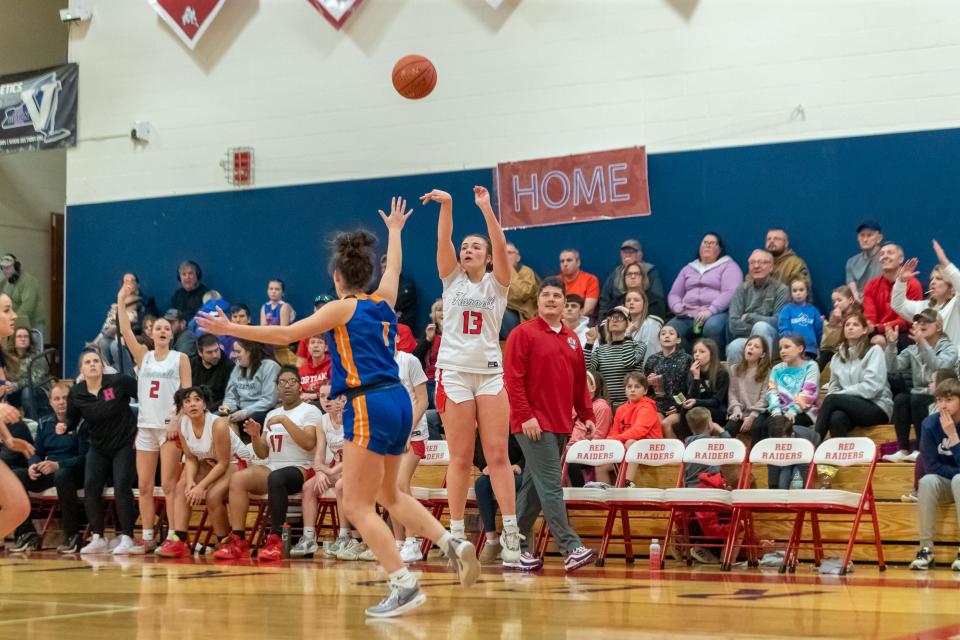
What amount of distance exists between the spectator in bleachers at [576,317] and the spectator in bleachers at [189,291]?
5.42m

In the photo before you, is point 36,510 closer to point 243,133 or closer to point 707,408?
point 243,133

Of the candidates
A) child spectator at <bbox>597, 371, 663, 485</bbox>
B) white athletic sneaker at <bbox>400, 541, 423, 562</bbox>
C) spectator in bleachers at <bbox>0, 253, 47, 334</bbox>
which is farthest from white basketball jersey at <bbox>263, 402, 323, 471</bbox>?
spectator in bleachers at <bbox>0, 253, 47, 334</bbox>

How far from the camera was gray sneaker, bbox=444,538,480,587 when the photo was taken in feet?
19.7

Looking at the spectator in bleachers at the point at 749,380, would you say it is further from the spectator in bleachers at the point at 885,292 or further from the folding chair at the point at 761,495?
the spectator in bleachers at the point at 885,292

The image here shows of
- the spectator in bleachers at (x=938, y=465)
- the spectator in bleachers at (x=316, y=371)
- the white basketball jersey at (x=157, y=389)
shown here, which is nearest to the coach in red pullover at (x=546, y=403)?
the spectator in bleachers at (x=938, y=465)

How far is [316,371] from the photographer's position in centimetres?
1205

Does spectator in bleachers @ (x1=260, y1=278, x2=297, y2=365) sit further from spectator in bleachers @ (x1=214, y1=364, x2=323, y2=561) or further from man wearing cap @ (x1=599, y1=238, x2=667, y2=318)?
man wearing cap @ (x1=599, y1=238, x2=667, y2=318)

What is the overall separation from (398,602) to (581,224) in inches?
345

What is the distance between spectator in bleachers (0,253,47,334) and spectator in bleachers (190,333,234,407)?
4745 mm

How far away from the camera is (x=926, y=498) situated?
27.7 feet

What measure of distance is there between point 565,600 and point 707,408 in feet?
15.0

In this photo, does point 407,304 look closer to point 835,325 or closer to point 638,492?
point 835,325

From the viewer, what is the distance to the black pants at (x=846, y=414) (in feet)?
31.8

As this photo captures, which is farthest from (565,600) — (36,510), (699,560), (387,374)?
(36,510)
